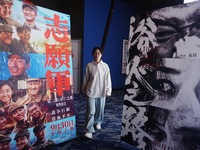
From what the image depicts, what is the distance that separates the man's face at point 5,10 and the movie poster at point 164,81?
55.4 inches

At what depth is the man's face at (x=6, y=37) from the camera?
1986 millimetres

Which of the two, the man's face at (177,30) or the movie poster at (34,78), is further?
the movie poster at (34,78)

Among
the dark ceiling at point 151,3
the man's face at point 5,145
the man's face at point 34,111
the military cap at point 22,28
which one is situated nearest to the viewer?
the man's face at point 5,145

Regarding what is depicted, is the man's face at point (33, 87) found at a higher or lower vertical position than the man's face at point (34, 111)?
higher

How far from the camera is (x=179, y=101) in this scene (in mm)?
2023

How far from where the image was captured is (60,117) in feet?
8.38

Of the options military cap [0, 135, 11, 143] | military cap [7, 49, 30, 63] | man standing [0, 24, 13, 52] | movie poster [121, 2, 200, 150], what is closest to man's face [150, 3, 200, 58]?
movie poster [121, 2, 200, 150]

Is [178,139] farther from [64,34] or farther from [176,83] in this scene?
[64,34]

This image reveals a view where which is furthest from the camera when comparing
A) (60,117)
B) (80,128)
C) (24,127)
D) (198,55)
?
(80,128)

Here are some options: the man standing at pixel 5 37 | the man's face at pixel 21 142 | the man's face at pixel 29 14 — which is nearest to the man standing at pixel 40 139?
the man's face at pixel 21 142

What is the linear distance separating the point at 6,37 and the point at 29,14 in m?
0.40

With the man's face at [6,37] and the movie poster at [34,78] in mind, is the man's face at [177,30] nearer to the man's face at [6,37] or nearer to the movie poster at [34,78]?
the movie poster at [34,78]

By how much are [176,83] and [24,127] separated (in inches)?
68.2

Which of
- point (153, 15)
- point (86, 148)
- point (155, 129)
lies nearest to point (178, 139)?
point (155, 129)
